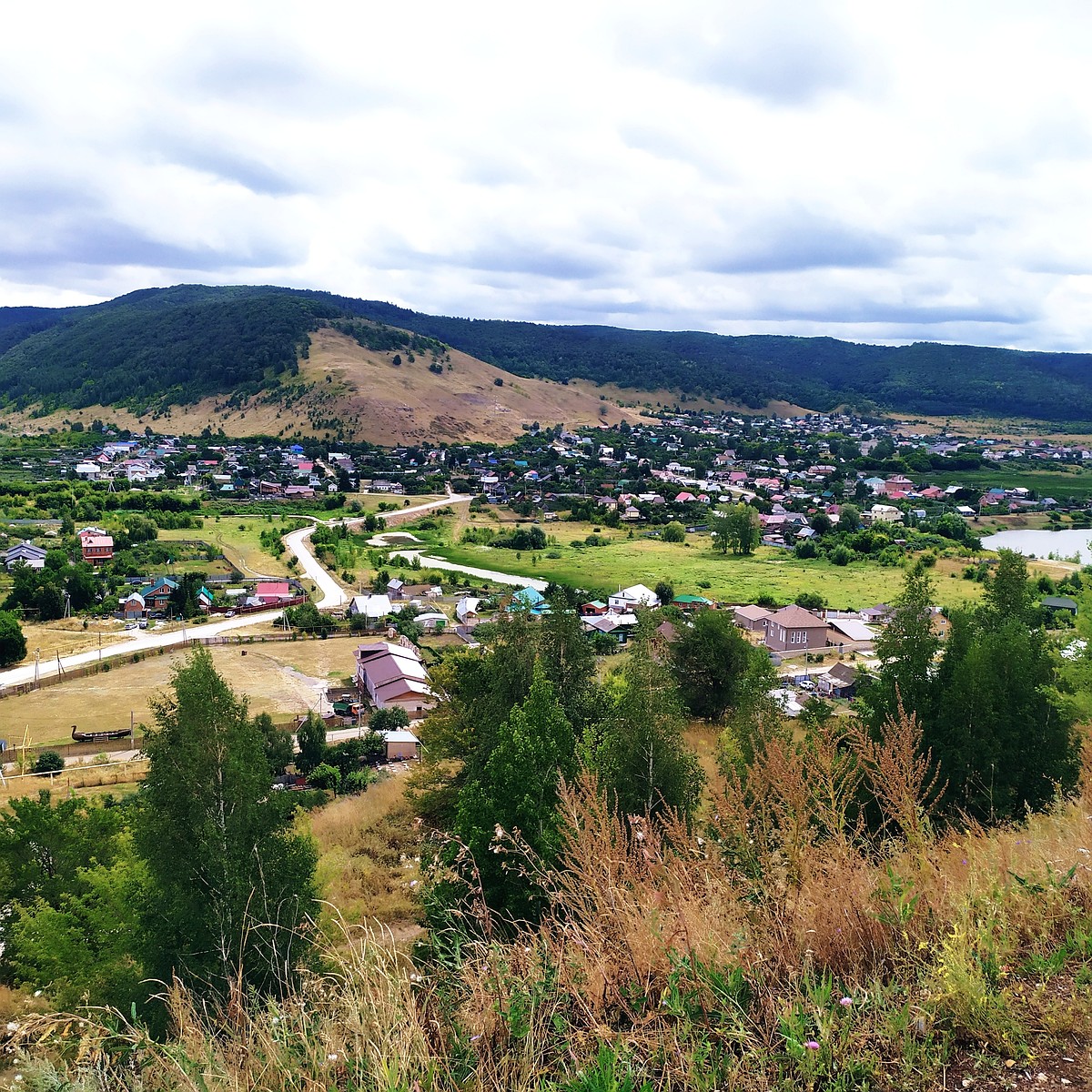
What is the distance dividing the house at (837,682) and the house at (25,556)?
35446 millimetres

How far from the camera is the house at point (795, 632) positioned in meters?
29.8

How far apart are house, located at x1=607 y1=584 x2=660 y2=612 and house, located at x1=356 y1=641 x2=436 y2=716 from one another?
10.2m

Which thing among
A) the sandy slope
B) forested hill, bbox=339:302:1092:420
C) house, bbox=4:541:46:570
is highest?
forested hill, bbox=339:302:1092:420

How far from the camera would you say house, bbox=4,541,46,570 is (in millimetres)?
38781

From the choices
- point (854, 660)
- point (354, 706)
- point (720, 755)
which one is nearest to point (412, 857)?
point (720, 755)

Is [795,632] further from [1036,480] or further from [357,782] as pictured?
[1036,480]

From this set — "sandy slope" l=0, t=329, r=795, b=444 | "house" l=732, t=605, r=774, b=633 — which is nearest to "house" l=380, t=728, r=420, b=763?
"house" l=732, t=605, r=774, b=633

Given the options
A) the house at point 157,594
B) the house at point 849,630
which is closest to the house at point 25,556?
the house at point 157,594

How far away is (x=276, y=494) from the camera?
67812 millimetres

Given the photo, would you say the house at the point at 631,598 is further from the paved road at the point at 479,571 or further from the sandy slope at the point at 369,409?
the sandy slope at the point at 369,409

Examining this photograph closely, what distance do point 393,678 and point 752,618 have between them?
49.5 feet

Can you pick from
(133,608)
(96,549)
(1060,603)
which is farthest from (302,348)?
(1060,603)

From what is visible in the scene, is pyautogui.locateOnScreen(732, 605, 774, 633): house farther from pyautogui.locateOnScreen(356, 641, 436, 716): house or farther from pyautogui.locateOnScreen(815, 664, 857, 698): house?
pyautogui.locateOnScreen(356, 641, 436, 716): house

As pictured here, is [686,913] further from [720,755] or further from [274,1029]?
[720,755]
